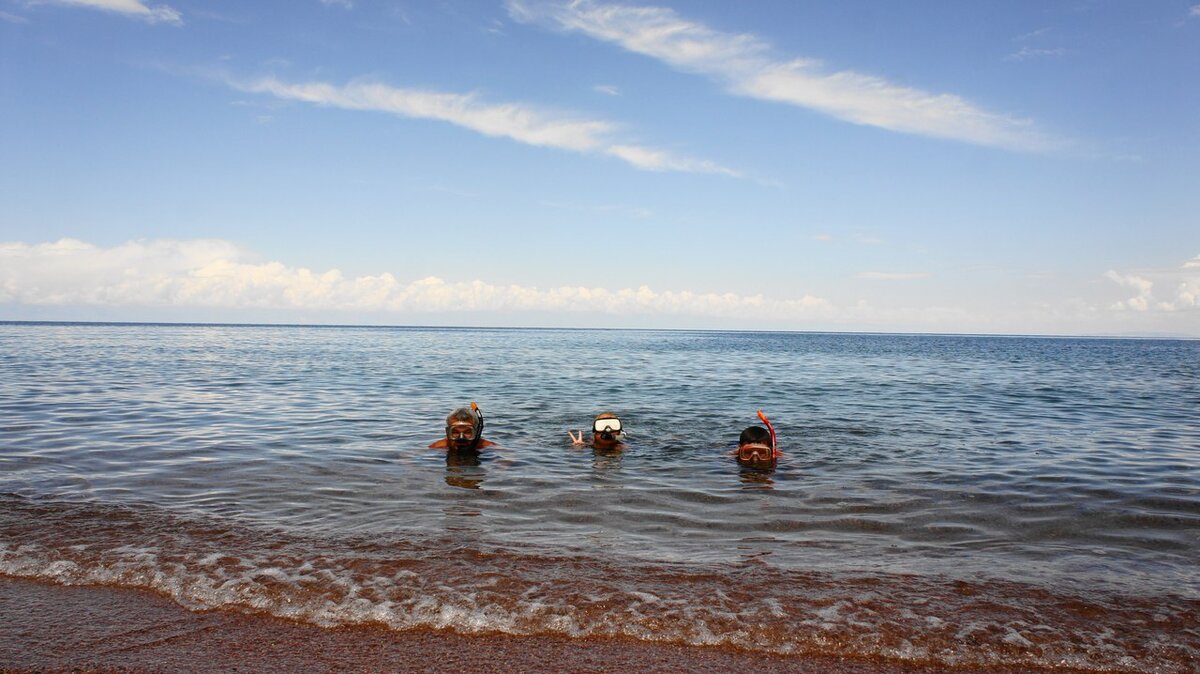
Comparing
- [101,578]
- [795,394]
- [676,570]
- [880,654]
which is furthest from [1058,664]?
[795,394]

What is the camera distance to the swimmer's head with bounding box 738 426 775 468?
14.1m

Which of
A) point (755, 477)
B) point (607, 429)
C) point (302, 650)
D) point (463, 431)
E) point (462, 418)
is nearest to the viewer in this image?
point (302, 650)

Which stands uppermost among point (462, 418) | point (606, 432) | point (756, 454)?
point (462, 418)

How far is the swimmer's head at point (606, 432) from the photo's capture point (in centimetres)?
1595

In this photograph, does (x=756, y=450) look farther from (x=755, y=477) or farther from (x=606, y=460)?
(x=606, y=460)

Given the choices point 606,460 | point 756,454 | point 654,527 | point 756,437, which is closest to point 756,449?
point 756,454

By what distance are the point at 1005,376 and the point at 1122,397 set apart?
15.2 m

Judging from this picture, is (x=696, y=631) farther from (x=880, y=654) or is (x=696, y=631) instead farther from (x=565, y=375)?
(x=565, y=375)

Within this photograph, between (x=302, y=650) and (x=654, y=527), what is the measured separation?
17.8 ft

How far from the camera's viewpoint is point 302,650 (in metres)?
5.84

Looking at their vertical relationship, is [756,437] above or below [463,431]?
above

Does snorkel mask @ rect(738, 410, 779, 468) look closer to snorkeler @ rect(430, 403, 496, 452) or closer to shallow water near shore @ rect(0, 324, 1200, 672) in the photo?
shallow water near shore @ rect(0, 324, 1200, 672)

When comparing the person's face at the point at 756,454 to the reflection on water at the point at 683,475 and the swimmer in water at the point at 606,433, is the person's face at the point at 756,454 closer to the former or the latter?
the reflection on water at the point at 683,475

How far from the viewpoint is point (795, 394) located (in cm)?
3156
